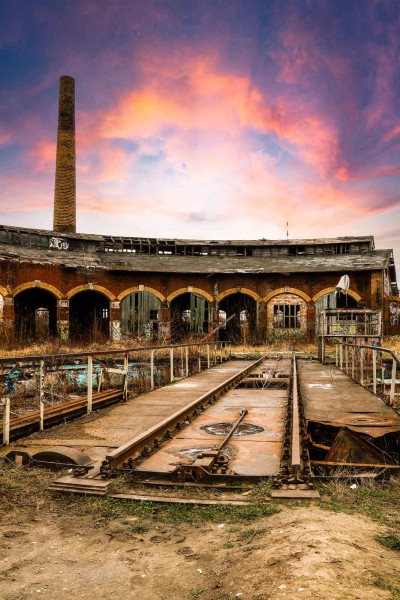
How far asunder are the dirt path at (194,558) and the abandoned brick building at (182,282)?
71.1ft

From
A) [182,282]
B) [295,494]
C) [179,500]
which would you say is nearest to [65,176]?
[182,282]

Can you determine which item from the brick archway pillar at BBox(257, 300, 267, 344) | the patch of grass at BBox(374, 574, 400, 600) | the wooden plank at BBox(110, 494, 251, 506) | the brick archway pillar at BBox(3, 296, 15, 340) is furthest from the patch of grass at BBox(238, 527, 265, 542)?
the brick archway pillar at BBox(257, 300, 267, 344)

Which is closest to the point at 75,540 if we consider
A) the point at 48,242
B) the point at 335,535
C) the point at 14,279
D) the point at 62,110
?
the point at 335,535

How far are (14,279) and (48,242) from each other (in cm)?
583

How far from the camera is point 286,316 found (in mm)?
27938

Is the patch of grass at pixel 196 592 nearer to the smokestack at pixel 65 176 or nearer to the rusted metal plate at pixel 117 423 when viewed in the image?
the rusted metal plate at pixel 117 423

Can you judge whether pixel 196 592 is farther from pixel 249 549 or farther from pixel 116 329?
pixel 116 329

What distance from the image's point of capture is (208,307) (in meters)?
28.9

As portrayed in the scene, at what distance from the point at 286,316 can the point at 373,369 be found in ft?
60.6

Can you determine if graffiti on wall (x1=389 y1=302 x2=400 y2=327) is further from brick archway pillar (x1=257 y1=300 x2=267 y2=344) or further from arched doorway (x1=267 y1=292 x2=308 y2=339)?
brick archway pillar (x1=257 y1=300 x2=267 y2=344)

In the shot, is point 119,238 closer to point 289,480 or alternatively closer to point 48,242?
point 48,242

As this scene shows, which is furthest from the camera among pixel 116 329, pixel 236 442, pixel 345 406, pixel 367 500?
pixel 116 329

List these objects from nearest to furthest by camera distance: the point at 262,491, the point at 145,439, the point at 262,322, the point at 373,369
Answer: the point at 262,491 → the point at 145,439 → the point at 373,369 → the point at 262,322

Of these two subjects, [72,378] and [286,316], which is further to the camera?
[286,316]
